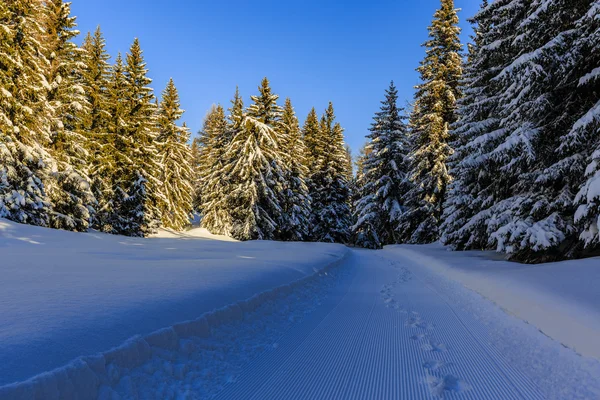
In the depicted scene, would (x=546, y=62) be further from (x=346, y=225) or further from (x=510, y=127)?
(x=346, y=225)

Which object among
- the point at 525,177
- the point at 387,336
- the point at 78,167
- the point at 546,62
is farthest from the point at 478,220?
the point at 78,167

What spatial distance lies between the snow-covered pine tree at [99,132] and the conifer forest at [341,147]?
3.7 inches

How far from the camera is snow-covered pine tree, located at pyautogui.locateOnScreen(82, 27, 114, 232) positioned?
20.0m

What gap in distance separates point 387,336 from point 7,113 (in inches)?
678

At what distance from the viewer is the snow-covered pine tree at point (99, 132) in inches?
787

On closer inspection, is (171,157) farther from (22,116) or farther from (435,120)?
(435,120)

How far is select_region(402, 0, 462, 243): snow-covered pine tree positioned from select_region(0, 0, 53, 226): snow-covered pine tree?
20.6m

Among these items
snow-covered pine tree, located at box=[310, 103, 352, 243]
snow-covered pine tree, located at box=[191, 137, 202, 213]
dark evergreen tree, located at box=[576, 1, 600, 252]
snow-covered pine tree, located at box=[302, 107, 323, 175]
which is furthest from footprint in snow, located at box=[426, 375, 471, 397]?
snow-covered pine tree, located at box=[191, 137, 202, 213]

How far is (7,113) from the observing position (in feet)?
46.0

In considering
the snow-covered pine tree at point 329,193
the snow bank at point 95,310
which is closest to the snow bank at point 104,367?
the snow bank at point 95,310

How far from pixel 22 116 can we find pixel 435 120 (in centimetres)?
2182

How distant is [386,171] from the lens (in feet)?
90.3

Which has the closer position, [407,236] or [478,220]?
[478,220]

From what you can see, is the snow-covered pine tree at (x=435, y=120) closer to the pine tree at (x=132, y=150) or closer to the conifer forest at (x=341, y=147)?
the conifer forest at (x=341, y=147)
